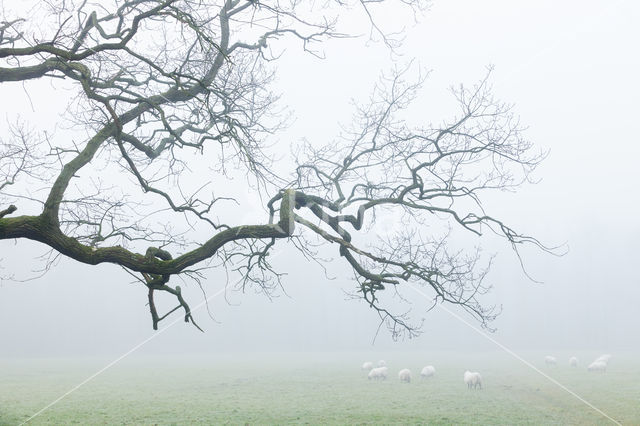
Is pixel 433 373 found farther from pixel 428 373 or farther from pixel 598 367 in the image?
Result: pixel 598 367

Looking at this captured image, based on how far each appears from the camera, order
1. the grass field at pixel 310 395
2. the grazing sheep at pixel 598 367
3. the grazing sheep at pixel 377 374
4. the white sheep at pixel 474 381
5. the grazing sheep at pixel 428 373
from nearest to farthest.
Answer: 1. the grass field at pixel 310 395
2. the white sheep at pixel 474 381
3. the grazing sheep at pixel 377 374
4. the grazing sheep at pixel 428 373
5. the grazing sheep at pixel 598 367

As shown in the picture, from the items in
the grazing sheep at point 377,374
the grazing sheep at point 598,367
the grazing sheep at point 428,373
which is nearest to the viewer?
the grazing sheep at point 377,374

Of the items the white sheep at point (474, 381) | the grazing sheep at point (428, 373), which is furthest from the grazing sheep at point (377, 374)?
the white sheep at point (474, 381)

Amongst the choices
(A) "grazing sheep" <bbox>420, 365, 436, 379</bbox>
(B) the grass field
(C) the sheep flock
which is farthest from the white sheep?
(A) "grazing sheep" <bbox>420, 365, 436, 379</bbox>

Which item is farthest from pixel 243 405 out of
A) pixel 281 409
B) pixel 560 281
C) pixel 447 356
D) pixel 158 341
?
pixel 560 281

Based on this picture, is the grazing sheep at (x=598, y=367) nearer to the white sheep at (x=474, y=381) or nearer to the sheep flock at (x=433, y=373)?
the sheep flock at (x=433, y=373)

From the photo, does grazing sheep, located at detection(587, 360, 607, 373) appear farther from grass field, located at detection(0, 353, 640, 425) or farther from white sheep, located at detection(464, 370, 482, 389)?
white sheep, located at detection(464, 370, 482, 389)

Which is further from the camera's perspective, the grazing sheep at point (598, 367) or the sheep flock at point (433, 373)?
Answer: the grazing sheep at point (598, 367)

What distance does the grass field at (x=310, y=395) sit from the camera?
15.6 meters

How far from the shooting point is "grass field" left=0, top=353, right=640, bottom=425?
1565cm

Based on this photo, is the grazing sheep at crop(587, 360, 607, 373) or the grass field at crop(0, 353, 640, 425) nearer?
the grass field at crop(0, 353, 640, 425)

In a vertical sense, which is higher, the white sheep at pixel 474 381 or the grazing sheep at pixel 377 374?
the grazing sheep at pixel 377 374

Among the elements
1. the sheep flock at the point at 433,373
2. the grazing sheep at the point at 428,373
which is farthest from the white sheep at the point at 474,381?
the grazing sheep at the point at 428,373

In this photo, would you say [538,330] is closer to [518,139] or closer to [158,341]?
[158,341]
